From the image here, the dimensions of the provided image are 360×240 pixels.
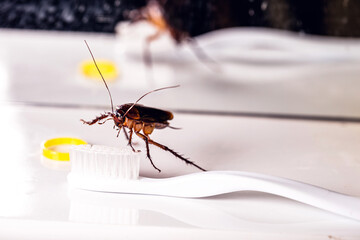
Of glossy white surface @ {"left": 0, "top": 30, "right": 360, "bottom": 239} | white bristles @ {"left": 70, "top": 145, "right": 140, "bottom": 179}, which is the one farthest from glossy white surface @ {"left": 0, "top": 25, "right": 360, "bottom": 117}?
white bristles @ {"left": 70, "top": 145, "right": 140, "bottom": 179}

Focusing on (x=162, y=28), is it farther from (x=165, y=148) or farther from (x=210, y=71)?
(x=165, y=148)

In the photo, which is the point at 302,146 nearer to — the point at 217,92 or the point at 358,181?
the point at 358,181

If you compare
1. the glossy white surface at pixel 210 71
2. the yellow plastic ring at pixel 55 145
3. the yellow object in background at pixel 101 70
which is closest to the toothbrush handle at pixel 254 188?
the yellow plastic ring at pixel 55 145

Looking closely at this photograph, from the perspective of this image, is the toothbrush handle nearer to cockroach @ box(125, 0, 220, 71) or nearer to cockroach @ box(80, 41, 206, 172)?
cockroach @ box(80, 41, 206, 172)

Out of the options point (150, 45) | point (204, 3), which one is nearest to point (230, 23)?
point (204, 3)

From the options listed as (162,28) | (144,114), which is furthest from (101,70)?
(144,114)

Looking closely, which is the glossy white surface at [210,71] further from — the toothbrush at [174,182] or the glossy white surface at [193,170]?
the toothbrush at [174,182]
